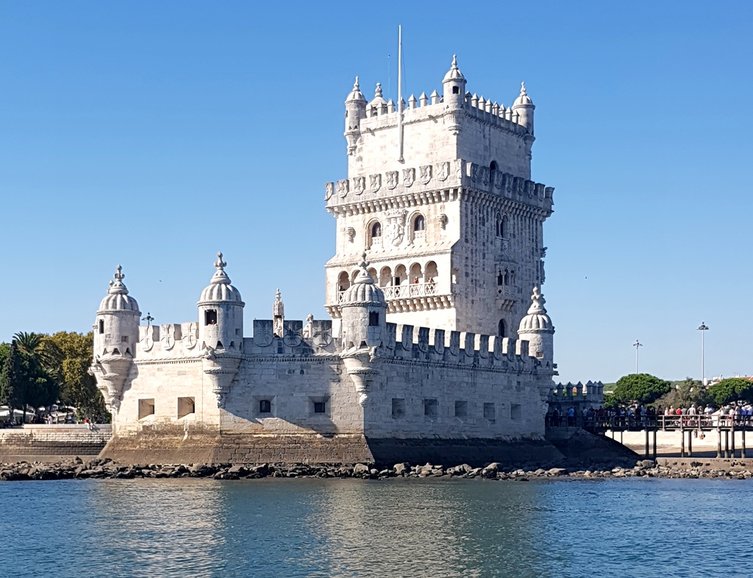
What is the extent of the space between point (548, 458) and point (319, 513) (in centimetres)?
2585

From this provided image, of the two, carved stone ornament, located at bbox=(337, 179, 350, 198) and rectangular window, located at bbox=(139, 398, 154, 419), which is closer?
rectangular window, located at bbox=(139, 398, 154, 419)

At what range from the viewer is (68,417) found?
81.9m

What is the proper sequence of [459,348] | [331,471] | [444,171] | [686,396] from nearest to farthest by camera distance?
[331,471]
[459,348]
[444,171]
[686,396]

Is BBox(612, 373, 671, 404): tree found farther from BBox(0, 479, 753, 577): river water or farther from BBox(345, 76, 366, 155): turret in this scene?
BBox(0, 479, 753, 577): river water

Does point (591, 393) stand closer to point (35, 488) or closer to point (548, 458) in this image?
point (548, 458)

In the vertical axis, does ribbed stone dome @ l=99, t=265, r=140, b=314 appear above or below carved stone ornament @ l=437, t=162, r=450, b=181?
below

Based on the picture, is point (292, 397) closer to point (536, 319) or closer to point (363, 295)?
point (363, 295)

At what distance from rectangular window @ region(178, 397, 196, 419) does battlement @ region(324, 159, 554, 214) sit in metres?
18.2

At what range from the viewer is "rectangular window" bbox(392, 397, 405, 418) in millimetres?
60156

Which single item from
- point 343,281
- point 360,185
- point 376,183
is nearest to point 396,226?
point 376,183

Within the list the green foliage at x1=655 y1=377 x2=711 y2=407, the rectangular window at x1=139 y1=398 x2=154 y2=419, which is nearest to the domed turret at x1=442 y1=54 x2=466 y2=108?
the rectangular window at x1=139 y1=398 x2=154 y2=419

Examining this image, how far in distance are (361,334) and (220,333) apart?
5.70 metres

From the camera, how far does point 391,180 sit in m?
73.2

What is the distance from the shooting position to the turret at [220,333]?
57.6 metres
